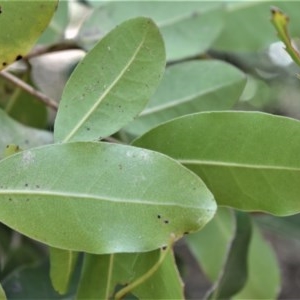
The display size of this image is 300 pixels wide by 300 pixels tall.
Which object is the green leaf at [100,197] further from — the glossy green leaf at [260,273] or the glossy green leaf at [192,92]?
the glossy green leaf at [260,273]

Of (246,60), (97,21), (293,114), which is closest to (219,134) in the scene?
(97,21)

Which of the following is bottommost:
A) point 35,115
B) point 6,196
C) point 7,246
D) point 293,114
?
point 293,114

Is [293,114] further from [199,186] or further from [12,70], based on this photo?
[199,186]

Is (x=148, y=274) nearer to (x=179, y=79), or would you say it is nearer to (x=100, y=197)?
(x=100, y=197)

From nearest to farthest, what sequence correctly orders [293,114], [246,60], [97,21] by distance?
[97,21] → [246,60] → [293,114]

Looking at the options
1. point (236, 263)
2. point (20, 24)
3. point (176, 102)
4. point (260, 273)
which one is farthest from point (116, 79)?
point (260, 273)

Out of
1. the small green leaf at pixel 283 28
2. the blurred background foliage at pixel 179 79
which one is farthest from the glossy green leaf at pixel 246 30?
the small green leaf at pixel 283 28

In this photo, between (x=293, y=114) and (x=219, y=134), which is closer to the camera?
(x=219, y=134)
